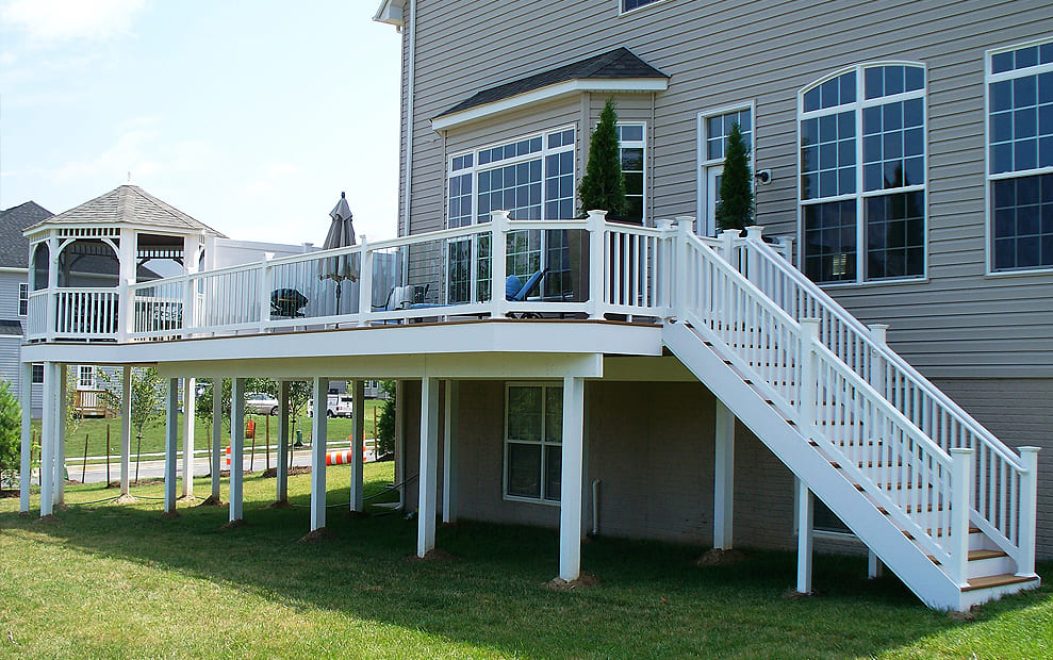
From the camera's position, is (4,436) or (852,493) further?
(4,436)

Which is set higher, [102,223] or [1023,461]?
[102,223]

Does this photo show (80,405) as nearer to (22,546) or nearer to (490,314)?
(22,546)

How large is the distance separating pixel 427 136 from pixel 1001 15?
30.0 ft

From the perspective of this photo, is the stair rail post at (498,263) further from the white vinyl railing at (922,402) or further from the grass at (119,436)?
the grass at (119,436)

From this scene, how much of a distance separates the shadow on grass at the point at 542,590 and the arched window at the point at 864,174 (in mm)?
3285

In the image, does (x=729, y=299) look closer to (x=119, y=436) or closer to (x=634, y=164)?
(x=634, y=164)

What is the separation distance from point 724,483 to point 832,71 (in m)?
4.75

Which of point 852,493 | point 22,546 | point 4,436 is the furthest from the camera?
point 4,436

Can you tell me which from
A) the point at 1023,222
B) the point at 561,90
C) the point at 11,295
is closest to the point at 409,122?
the point at 561,90

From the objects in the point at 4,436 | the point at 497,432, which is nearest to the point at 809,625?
the point at 497,432

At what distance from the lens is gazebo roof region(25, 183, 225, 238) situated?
17797 mm

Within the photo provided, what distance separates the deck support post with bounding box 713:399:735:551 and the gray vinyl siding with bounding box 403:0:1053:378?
75.0 inches

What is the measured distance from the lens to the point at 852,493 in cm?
843

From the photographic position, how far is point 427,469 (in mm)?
11984
